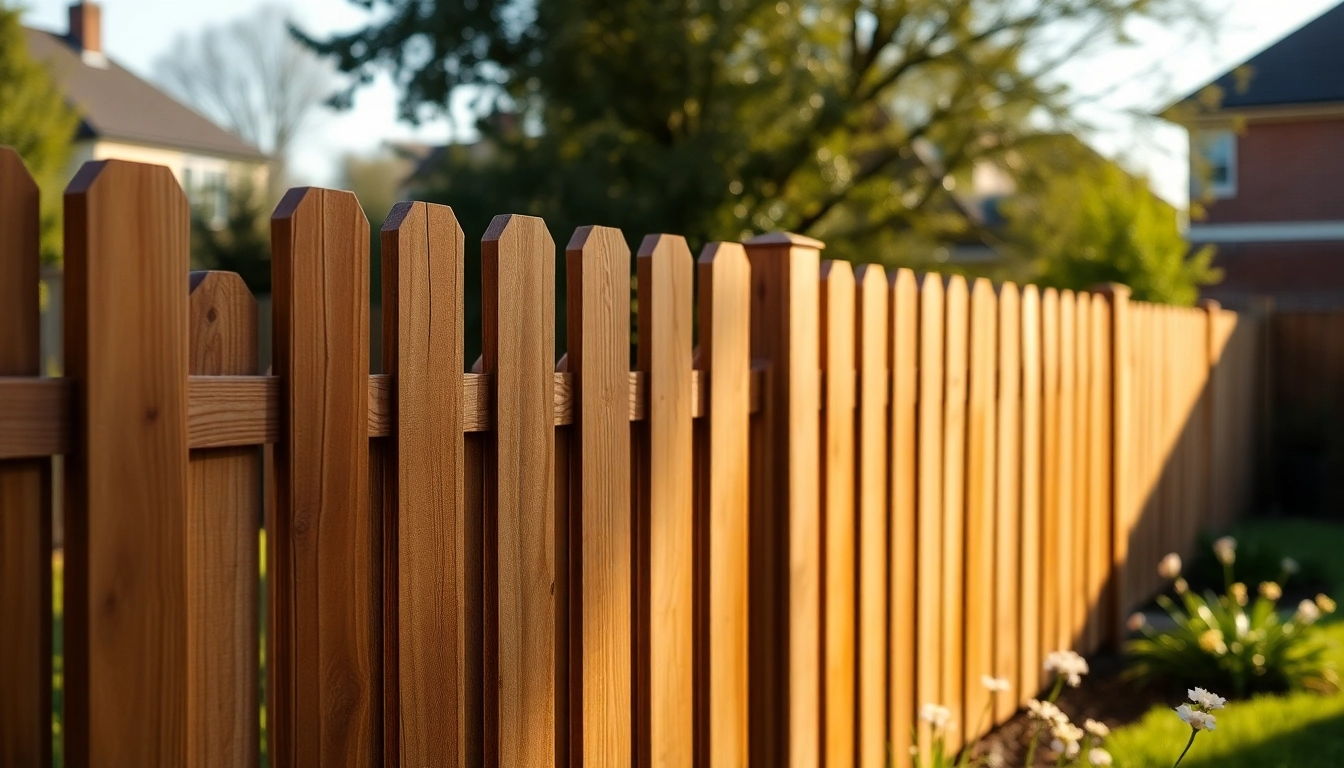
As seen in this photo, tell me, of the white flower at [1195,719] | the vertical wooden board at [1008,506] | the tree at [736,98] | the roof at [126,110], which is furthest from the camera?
the roof at [126,110]

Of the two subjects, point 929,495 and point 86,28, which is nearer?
point 929,495

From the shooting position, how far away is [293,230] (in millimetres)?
1675

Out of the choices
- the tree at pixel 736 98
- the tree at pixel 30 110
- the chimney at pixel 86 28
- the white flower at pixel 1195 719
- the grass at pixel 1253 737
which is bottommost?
the grass at pixel 1253 737

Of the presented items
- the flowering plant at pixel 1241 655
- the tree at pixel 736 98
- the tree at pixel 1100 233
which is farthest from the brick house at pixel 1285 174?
the flowering plant at pixel 1241 655

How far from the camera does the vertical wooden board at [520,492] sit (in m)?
2.07

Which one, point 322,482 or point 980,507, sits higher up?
point 322,482

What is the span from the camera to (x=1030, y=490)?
4797 mm

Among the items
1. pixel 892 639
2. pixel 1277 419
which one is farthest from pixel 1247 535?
pixel 892 639

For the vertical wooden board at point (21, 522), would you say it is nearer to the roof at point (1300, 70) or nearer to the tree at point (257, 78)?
the roof at point (1300, 70)

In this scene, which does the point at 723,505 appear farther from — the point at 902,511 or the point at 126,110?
the point at 126,110

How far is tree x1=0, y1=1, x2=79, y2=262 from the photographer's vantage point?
23516mm

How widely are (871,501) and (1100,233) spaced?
11.6m

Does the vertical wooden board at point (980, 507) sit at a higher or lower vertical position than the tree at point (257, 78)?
lower

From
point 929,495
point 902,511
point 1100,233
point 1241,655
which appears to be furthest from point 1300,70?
point 902,511
